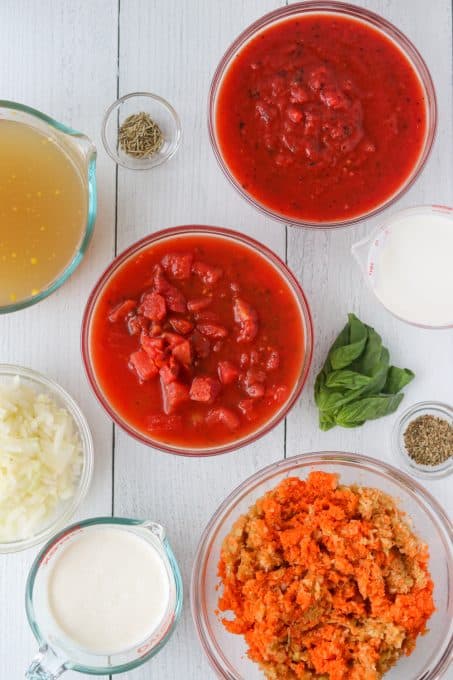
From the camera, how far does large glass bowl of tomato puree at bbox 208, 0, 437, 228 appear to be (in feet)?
8.23

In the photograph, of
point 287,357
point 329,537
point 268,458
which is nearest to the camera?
point 329,537

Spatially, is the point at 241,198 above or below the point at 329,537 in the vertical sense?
above

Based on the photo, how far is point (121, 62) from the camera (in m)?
2.77

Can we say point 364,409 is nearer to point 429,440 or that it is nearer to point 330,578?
point 429,440

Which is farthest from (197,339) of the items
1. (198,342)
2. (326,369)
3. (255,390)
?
(326,369)

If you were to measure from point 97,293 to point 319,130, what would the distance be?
2.73 ft

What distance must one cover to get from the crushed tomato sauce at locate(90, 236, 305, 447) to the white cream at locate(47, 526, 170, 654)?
0.41m

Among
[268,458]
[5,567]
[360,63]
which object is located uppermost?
[360,63]

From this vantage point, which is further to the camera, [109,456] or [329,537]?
[109,456]

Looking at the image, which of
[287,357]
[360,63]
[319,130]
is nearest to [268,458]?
[287,357]

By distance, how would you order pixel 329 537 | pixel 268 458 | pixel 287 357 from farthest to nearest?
pixel 268 458
pixel 287 357
pixel 329 537

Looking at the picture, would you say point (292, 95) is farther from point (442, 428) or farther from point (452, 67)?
point (442, 428)

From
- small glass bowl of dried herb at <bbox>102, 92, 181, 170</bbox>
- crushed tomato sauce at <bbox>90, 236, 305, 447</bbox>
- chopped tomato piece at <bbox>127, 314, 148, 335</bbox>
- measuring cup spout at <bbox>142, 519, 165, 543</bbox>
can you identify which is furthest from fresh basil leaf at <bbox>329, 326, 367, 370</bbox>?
small glass bowl of dried herb at <bbox>102, 92, 181, 170</bbox>

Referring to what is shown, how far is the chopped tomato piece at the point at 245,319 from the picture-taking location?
8.22ft
